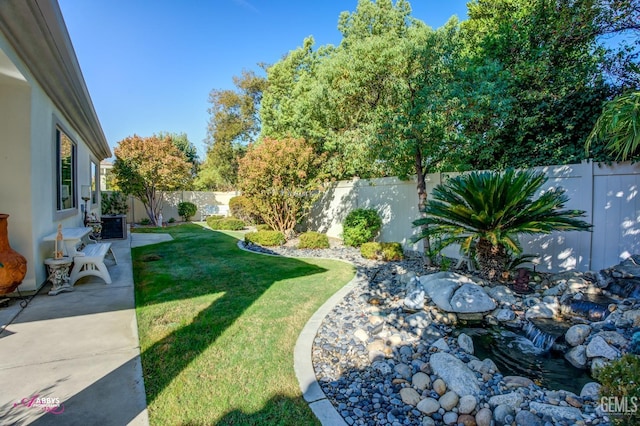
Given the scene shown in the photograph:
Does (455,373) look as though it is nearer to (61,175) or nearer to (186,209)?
(61,175)

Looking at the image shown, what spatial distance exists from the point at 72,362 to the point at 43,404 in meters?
0.60

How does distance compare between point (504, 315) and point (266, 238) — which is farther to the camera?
point (266, 238)

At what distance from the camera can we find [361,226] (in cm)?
904

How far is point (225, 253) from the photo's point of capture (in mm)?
8227

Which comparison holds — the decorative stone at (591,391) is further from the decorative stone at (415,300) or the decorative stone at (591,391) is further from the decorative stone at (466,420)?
the decorative stone at (415,300)

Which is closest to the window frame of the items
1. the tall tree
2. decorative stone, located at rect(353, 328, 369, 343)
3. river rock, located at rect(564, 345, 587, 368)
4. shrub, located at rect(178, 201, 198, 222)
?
decorative stone, located at rect(353, 328, 369, 343)

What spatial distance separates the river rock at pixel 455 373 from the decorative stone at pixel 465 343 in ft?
1.28

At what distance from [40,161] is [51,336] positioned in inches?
124

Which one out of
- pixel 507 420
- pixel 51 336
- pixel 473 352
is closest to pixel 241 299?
pixel 51 336

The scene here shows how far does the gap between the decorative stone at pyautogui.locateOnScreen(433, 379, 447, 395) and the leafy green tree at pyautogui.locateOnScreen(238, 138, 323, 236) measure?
772 centimetres

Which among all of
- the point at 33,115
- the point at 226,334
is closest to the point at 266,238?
the point at 33,115

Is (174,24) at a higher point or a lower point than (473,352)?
higher

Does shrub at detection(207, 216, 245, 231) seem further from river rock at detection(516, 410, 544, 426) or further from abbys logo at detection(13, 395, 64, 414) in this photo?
river rock at detection(516, 410, 544, 426)

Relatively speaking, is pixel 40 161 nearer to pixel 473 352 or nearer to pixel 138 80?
pixel 473 352
